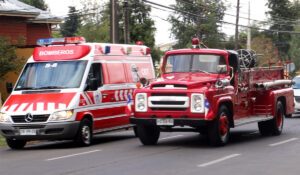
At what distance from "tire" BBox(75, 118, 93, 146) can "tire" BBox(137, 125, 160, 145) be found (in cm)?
143

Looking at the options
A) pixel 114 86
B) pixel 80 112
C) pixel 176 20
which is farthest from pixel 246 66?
pixel 176 20

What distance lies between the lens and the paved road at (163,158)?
10719 mm

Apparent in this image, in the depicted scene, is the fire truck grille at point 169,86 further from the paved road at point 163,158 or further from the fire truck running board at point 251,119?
the fire truck running board at point 251,119

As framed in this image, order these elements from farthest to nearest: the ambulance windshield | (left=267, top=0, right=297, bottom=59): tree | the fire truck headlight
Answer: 1. (left=267, top=0, right=297, bottom=59): tree
2. the ambulance windshield
3. the fire truck headlight

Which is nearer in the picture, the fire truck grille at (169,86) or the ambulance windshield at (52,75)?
the fire truck grille at (169,86)

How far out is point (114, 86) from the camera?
56.1 ft

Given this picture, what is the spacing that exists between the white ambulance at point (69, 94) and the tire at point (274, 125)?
3890 mm

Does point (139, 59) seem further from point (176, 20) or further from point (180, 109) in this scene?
point (176, 20)

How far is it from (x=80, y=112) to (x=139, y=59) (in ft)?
13.7

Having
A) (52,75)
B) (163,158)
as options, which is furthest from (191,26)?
(163,158)

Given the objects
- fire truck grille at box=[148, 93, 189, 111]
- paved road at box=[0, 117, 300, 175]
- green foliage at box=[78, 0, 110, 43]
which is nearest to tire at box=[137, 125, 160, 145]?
paved road at box=[0, 117, 300, 175]

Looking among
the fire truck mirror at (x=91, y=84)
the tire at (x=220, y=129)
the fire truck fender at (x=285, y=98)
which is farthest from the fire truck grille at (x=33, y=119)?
the fire truck fender at (x=285, y=98)

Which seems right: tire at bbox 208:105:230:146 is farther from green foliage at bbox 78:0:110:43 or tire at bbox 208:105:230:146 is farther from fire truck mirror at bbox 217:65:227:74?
green foliage at bbox 78:0:110:43

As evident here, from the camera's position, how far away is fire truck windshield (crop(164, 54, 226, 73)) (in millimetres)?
15250
